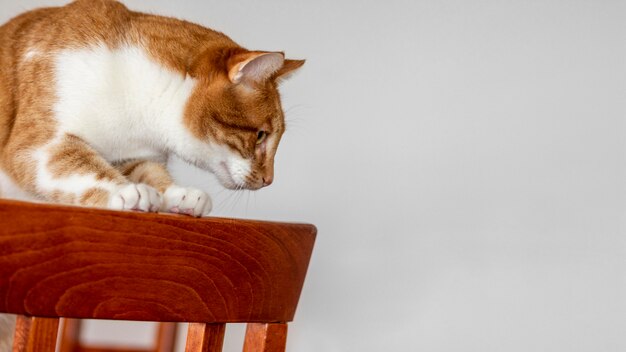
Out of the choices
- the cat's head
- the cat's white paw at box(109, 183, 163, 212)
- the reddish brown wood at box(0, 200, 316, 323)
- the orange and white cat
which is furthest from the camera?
the cat's head

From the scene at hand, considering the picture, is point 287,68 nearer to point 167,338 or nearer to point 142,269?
point 142,269

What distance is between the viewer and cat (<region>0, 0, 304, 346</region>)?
1.05m

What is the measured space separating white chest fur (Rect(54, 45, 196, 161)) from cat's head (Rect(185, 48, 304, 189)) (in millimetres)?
28

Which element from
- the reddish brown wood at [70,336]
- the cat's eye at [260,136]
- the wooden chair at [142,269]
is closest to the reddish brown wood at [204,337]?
the wooden chair at [142,269]

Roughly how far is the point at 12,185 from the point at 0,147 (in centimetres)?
6

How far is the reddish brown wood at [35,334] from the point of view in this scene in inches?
21.4

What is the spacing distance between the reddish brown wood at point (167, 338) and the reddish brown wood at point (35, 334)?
1.35 metres

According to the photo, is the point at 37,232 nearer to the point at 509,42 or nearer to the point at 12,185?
the point at 12,185

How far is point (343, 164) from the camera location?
1941mm

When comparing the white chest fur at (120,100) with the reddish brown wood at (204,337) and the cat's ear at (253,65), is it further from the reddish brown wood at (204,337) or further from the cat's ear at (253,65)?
the reddish brown wood at (204,337)

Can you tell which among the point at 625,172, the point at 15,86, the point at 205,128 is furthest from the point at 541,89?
the point at 15,86

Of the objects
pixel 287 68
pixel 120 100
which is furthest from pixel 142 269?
pixel 287 68

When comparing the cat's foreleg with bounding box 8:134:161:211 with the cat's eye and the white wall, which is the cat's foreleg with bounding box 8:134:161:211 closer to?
the cat's eye

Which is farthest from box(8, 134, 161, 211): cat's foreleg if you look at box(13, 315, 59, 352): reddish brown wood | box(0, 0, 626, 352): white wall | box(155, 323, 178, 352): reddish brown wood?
box(155, 323, 178, 352): reddish brown wood
